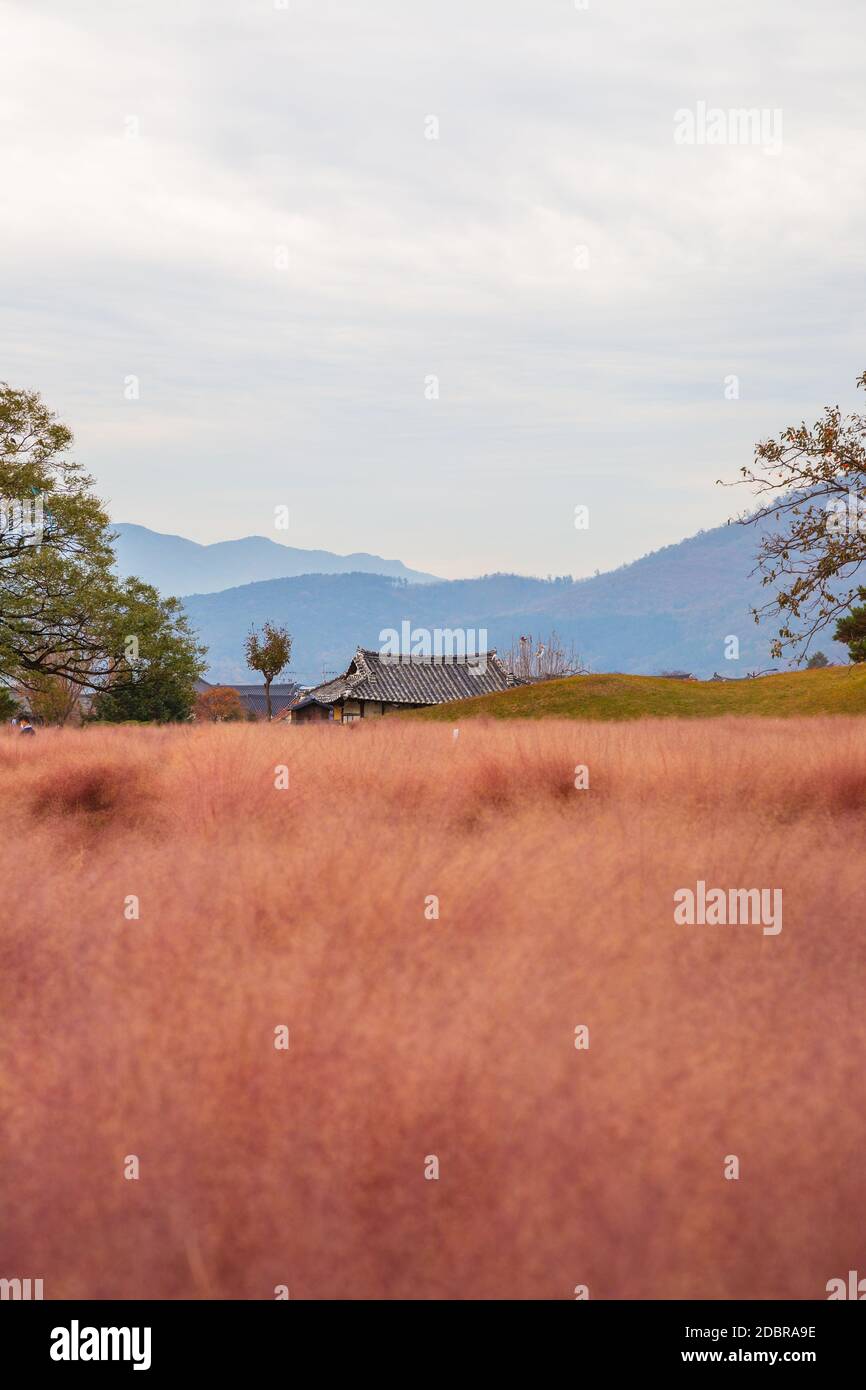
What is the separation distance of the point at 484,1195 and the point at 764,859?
456 centimetres

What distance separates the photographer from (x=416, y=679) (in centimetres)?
7588

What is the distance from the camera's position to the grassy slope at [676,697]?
117 ft

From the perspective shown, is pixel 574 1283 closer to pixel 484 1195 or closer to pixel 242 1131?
pixel 484 1195

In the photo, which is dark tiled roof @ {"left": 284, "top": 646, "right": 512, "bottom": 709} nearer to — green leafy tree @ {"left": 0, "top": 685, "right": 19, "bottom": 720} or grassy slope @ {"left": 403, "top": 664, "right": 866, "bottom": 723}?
grassy slope @ {"left": 403, "top": 664, "right": 866, "bottom": 723}

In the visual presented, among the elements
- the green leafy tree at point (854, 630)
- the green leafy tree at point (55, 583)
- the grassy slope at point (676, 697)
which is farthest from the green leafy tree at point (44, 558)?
the green leafy tree at point (854, 630)

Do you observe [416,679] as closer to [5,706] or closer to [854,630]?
A: [5,706]

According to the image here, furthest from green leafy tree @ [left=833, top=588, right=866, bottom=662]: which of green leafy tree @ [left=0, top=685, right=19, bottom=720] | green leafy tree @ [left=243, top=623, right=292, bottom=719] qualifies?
green leafy tree @ [left=243, top=623, right=292, bottom=719]

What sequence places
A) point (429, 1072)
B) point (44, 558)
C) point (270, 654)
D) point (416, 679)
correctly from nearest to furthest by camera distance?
1. point (429, 1072)
2. point (44, 558)
3. point (270, 654)
4. point (416, 679)

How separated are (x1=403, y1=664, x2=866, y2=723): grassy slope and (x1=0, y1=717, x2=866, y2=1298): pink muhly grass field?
1122 inches

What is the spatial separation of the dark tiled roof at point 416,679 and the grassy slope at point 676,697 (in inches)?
1096

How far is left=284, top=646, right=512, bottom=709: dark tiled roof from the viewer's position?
72.0 m

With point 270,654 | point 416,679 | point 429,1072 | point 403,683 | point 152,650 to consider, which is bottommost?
point 429,1072

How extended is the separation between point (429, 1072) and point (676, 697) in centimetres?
3536

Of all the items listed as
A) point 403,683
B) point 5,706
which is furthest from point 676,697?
point 403,683
